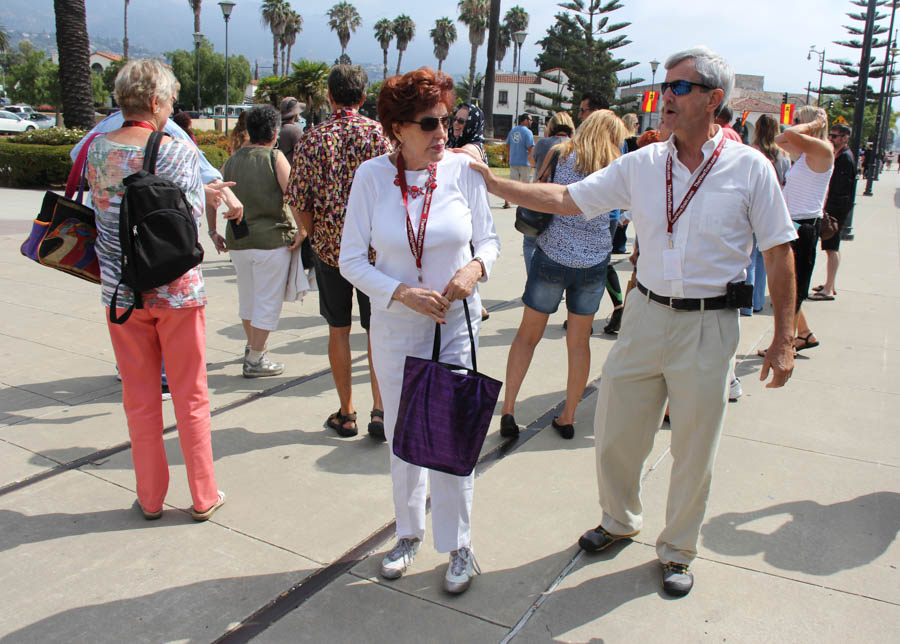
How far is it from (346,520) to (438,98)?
193 centimetres

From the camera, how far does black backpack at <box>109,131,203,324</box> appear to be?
9.81 feet

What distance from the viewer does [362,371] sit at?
18.2 feet

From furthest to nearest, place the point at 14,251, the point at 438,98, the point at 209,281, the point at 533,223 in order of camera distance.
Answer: the point at 14,251 → the point at 209,281 → the point at 533,223 → the point at 438,98

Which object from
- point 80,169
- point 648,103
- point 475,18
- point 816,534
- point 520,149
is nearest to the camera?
point 80,169

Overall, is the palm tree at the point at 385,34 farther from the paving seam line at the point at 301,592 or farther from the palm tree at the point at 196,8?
the paving seam line at the point at 301,592

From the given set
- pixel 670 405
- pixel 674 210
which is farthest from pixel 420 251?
pixel 670 405

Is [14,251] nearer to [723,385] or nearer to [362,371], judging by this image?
[362,371]

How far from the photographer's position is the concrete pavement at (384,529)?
2.71 m

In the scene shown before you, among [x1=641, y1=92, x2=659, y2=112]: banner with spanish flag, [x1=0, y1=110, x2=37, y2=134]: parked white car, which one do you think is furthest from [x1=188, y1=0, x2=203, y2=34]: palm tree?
[x1=641, y1=92, x2=659, y2=112]: banner with spanish flag

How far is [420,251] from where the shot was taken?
2746 millimetres

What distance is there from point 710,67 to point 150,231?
7.45ft

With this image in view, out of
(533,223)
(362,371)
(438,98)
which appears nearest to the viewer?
(438,98)

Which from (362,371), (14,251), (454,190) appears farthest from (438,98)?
(14,251)

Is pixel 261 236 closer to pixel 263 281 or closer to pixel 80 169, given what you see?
pixel 263 281
